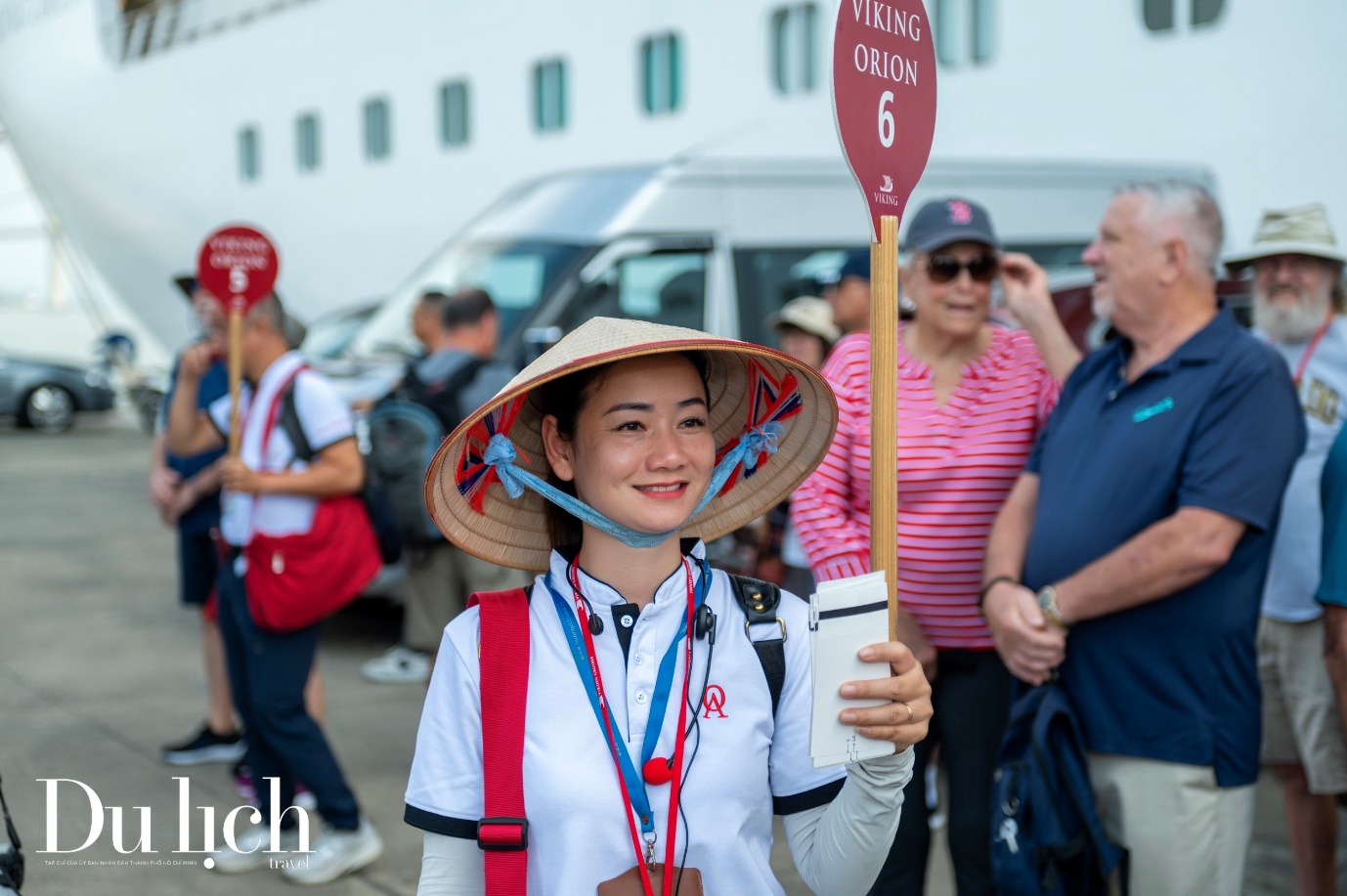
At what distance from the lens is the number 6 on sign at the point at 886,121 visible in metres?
2.05

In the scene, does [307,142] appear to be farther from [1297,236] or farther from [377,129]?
[1297,236]

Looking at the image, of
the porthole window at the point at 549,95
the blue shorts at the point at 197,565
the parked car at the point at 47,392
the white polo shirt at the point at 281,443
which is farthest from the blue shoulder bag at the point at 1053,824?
the parked car at the point at 47,392

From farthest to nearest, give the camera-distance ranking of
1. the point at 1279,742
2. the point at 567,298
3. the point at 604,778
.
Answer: the point at 567,298 → the point at 1279,742 → the point at 604,778

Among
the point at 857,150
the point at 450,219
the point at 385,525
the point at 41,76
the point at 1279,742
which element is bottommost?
the point at 1279,742

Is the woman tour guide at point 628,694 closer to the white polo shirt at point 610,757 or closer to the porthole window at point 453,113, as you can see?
the white polo shirt at point 610,757

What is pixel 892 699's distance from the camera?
1775mm

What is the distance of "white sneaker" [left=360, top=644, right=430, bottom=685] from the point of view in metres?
6.80

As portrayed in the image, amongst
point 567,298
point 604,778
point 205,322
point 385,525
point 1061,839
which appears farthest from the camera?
point 567,298

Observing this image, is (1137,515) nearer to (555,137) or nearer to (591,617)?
(591,617)

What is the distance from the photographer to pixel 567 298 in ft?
24.3

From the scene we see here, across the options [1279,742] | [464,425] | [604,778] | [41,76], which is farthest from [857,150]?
[41,76]

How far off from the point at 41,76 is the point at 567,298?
79.4 feet

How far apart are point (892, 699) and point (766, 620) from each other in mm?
329

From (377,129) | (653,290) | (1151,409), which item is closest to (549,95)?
(377,129)
